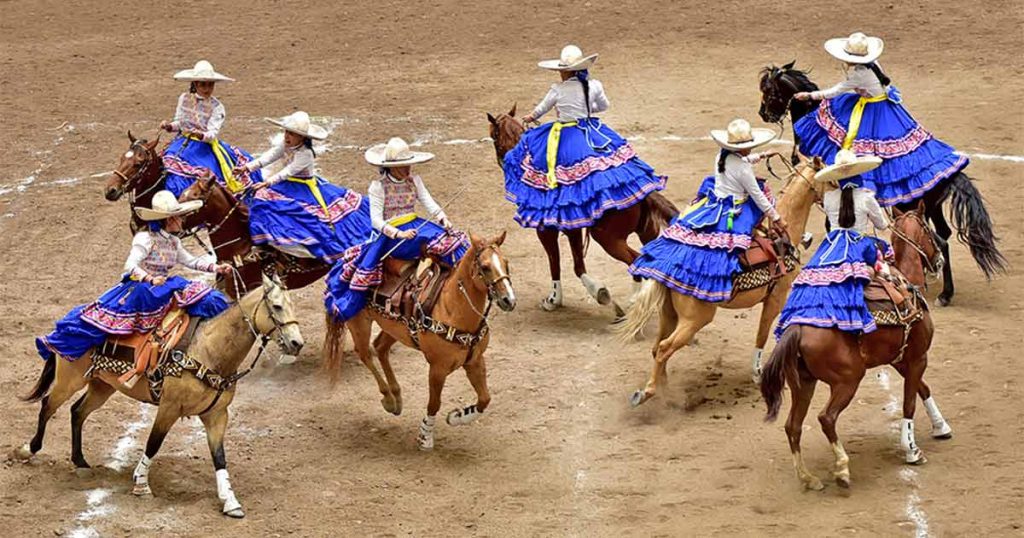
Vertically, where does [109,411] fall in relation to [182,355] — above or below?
below

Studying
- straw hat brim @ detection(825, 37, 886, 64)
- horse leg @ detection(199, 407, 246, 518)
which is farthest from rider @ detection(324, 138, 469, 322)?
straw hat brim @ detection(825, 37, 886, 64)

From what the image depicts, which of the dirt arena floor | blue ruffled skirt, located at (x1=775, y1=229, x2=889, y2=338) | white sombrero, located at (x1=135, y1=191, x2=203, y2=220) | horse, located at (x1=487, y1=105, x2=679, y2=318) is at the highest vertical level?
white sombrero, located at (x1=135, y1=191, x2=203, y2=220)

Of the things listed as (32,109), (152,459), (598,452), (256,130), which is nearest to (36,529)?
(152,459)

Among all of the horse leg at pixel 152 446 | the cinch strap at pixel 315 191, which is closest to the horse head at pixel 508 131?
the cinch strap at pixel 315 191

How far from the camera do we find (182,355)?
12.4m

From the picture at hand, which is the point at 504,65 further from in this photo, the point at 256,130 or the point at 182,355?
the point at 182,355

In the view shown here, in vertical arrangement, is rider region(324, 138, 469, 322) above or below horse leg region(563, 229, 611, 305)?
above

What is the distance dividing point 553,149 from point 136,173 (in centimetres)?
395

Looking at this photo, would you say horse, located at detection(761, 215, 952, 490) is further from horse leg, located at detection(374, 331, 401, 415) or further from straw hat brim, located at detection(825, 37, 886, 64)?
straw hat brim, located at detection(825, 37, 886, 64)

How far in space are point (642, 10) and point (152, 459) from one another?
14.5 m

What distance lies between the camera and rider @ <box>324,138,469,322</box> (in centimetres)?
1359

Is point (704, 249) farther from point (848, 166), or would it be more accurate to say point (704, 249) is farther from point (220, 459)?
point (220, 459)

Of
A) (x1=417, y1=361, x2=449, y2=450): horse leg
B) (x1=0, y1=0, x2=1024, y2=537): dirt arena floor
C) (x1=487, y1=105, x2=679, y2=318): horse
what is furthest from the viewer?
(x1=487, y1=105, x2=679, y2=318): horse

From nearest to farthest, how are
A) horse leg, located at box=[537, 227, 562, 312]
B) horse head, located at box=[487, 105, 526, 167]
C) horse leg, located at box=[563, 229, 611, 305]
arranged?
horse leg, located at box=[563, 229, 611, 305] → horse leg, located at box=[537, 227, 562, 312] → horse head, located at box=[487, 105, 526, 167]
